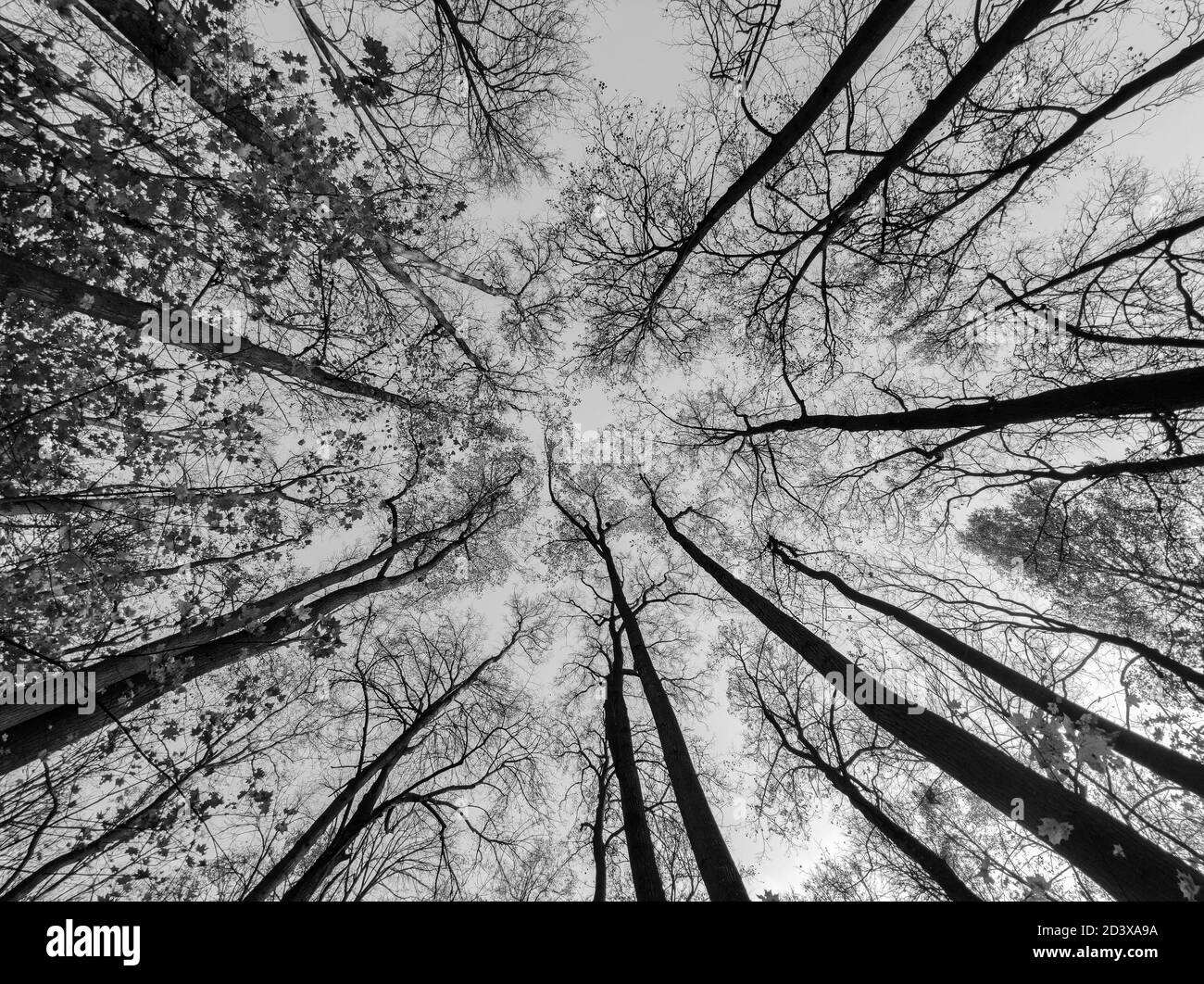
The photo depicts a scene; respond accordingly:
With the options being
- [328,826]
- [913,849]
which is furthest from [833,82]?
[328,826]

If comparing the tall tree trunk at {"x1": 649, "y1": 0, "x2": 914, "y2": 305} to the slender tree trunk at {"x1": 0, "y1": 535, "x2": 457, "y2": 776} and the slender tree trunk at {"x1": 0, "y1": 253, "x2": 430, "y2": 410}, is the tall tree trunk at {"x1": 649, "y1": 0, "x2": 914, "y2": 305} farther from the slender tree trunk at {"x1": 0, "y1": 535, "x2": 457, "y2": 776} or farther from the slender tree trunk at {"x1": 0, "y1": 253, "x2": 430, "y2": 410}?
the slender tree trunk at {"x1": 0, "y1": 535, "x2": 457, "y2": 776}

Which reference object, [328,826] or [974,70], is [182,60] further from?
[328,826]

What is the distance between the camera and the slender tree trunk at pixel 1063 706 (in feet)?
12.2

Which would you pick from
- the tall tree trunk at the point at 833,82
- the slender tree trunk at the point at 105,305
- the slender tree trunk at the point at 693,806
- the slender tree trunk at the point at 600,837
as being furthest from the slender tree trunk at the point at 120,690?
the tall tree trunk at the point at 833,82

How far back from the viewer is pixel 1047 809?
3.07 meters

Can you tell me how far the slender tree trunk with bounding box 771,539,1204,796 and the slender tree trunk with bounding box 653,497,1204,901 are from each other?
114 cm

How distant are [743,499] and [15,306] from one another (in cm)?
1123

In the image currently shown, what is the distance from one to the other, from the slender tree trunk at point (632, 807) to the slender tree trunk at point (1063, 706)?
174 inches

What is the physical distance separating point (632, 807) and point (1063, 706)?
17.6 feet

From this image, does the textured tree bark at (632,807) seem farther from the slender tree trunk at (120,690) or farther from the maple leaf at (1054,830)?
the slender tree trunk at (120,690)

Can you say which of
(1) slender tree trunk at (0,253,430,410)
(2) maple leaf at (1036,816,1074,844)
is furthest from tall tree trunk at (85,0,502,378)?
(2) maple leaf at (1036,816,1074,844)

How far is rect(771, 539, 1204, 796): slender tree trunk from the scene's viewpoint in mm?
3717
